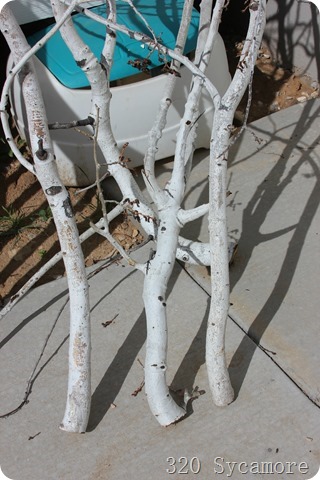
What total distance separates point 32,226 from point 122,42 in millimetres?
1072

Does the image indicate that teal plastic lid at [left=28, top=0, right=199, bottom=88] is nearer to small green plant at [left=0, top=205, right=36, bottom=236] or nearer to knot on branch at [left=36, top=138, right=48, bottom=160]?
small green plant at [left=0, top=205, right=36, bottom=236]

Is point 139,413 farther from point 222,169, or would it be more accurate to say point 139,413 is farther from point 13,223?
point 13,223

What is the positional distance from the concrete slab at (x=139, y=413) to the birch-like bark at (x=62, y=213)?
190mm

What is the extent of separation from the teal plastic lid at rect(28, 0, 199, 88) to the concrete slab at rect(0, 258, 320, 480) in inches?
47.9

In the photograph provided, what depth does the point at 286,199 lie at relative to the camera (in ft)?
11.5

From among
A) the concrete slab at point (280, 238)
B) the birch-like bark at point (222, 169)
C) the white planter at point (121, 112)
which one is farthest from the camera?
the white planter at point (121, 112)

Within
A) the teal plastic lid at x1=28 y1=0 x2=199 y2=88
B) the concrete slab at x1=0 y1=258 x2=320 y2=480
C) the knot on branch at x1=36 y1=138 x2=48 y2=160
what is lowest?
the concrete slab at x1=0 y1=258 x2=320 y2=480

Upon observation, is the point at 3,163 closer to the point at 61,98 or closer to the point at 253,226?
the point at 61,98

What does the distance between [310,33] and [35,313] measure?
267 centimetres

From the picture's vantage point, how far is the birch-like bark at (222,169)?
2250 millimetres

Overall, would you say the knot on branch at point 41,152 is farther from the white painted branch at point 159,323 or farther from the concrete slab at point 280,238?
the concrete slab at point 280,238

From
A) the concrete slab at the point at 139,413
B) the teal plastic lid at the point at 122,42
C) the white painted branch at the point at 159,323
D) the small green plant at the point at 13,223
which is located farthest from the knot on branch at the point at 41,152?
the small green plant at the point at 13,223

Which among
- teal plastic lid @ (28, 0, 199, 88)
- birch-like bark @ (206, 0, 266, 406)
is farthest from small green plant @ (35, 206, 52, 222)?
birch-like bark @ (206, 0, 266, 406)

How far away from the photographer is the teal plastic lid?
3441mm
